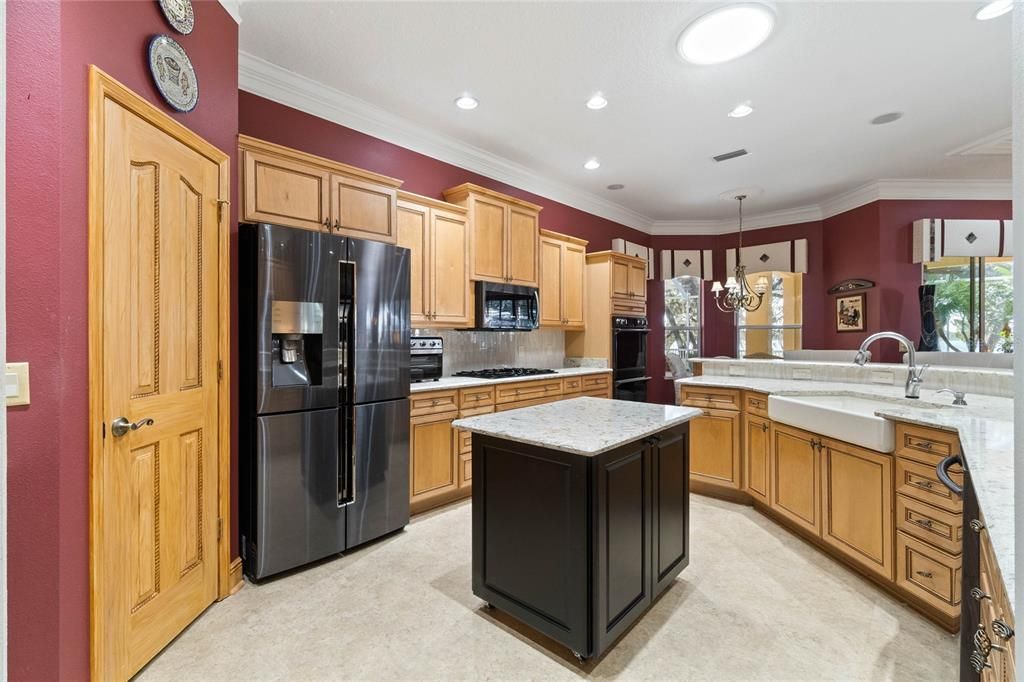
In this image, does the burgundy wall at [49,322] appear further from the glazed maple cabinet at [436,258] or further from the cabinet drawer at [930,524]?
the cabinet drawer at [930,524]

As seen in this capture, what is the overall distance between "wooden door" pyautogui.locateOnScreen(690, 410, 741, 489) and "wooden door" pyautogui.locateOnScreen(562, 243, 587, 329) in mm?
1815

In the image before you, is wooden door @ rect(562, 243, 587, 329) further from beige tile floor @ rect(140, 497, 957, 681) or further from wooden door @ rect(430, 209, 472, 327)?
beige tile floor @ rect(140, 497, 957, 681)

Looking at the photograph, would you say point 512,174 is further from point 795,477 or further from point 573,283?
point 795,477

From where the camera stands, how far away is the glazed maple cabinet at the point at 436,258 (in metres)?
3.47

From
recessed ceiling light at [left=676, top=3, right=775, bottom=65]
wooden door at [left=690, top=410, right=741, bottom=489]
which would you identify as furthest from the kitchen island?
recessed ceiling light at [left=676, top=3, right=775, bottom=65]

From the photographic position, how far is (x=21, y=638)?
1366mm

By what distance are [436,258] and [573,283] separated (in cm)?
189

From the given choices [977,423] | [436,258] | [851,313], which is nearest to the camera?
[977,423]

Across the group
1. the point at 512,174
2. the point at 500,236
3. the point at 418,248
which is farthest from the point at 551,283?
the point at 418,248

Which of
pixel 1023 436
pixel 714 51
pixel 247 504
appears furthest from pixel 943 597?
pixel 247 504

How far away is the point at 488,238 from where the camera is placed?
13.3ft

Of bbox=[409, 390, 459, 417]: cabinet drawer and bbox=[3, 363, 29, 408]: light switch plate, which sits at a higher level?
bbox=[3, 363, 29, 408]: light switch plate

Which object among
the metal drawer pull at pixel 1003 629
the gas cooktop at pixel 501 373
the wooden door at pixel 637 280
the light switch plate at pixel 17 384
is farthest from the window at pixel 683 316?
the light switch plate at pixel 17 384

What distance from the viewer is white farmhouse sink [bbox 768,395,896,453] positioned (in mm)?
2262
